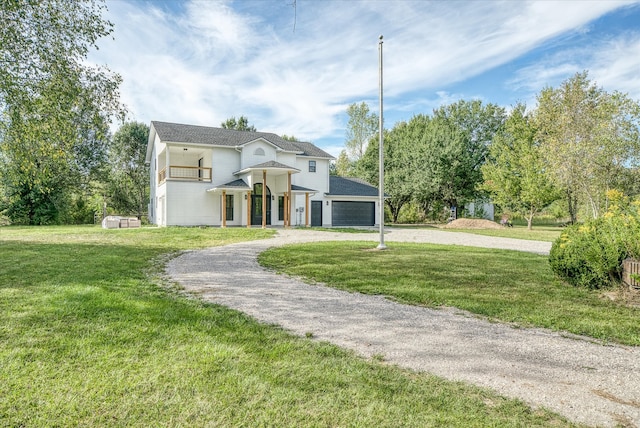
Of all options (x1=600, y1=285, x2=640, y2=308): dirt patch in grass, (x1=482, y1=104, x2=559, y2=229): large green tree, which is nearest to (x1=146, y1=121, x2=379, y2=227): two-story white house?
(x1=482, y1=104, x2=559, y2=229): large green tree

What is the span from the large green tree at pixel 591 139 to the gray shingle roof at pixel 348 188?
1185 cm

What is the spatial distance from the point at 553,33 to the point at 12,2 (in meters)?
16.1

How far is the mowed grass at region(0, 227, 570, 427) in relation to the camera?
2.35m

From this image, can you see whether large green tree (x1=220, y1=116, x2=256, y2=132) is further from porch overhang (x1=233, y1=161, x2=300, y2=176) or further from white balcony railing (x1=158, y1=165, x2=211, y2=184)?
porch overhang (x1=233, y1=161, x2=300, y2=176)

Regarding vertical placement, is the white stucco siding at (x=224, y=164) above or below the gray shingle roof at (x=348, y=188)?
above

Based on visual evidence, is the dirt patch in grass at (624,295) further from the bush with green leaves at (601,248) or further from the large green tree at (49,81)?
the large green tree at (49,81)

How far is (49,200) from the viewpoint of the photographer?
1120 inches

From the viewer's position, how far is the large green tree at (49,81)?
809 cm

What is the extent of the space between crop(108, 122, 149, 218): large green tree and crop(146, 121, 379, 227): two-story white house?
9.70m

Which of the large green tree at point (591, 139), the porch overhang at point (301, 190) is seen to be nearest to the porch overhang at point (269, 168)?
the porch overhang at point (301, 190)

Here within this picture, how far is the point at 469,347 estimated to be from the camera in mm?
3699

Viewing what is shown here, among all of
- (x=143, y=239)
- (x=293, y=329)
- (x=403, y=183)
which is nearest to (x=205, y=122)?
(x=403, y=183)

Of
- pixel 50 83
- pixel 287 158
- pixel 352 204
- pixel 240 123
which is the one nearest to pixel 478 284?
pixel 50 83

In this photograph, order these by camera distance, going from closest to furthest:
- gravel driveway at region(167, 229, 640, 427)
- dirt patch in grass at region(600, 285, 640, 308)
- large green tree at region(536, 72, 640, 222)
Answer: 1. gravel driveway at region(167, 229, 640, 427)
2. dirt patch in grass at region(600, 285, 640, 308)
3. large green tree at region(536, 72, 640, 222)
